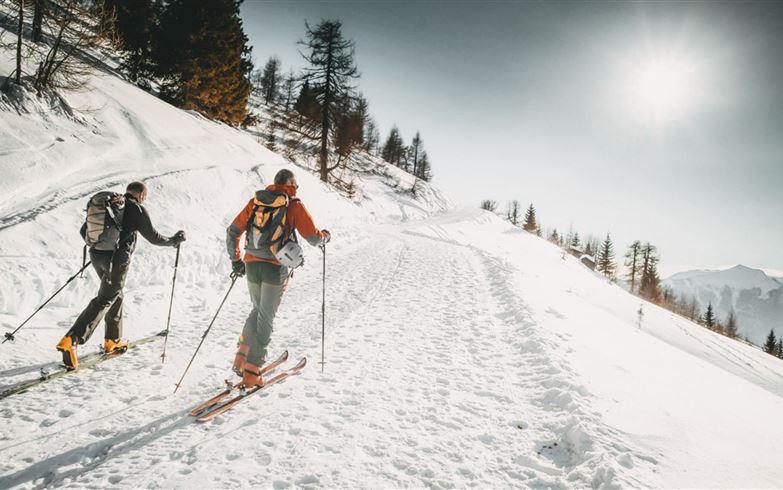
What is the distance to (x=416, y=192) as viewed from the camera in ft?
181

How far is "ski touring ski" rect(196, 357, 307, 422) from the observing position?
3599 mm

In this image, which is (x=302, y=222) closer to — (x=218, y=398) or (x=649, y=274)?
(x=218, y=398)

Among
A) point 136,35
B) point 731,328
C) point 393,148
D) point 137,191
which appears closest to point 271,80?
point 393,148

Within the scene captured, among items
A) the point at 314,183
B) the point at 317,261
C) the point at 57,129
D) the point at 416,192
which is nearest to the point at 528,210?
the point at 416,192

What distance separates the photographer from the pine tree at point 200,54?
1936 cm

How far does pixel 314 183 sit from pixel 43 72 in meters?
11.8

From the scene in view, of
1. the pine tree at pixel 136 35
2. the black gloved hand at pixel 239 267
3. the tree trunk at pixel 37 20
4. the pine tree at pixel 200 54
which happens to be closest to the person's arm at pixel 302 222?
the black gloved hand at pixel 239 267

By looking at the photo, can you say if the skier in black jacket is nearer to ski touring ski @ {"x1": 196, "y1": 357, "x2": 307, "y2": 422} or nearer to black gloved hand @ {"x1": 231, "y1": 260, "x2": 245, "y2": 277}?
black gloved hand @ {"x1": 231, "y1": 260, "x2": 245, "y2": 277}

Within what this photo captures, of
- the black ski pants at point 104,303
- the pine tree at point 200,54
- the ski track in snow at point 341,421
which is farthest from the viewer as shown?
the pine tree at point 200,54

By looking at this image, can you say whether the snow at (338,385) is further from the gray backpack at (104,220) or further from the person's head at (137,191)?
the person's head at (137,191)

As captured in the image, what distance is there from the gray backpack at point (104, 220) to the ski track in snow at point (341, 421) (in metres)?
1.71

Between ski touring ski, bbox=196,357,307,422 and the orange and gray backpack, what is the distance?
165 cm

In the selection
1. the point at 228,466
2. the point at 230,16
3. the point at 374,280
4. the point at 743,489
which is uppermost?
the point at 230,16

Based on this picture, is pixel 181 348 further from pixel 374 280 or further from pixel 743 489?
pixel 743 489
